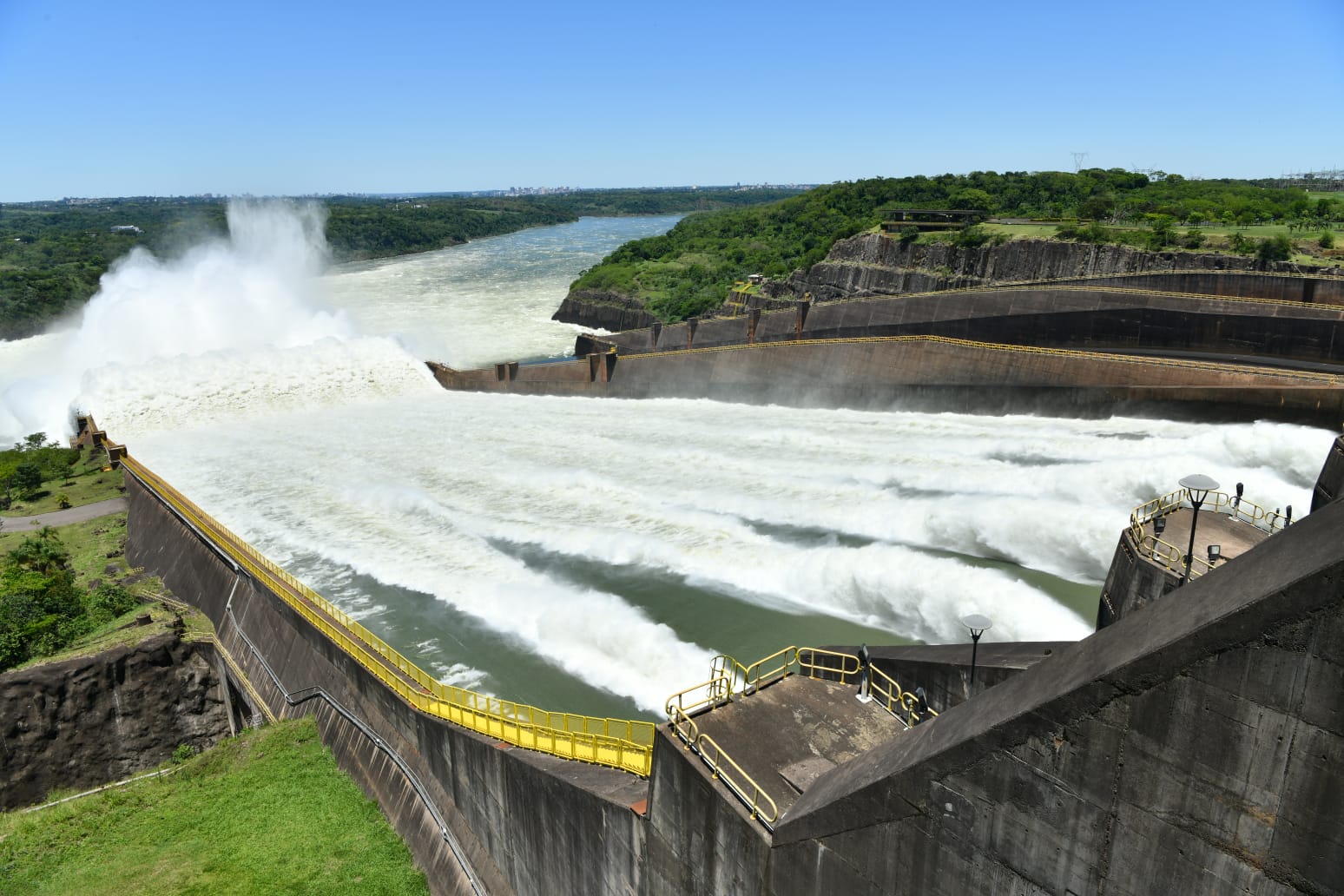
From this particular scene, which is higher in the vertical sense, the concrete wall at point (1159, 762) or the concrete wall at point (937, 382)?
the concrete wall at point (1159, 762)

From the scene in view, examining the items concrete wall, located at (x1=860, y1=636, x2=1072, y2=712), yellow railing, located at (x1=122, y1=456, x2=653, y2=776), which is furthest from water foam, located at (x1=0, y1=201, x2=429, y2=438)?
concrete wall, located at (x1=860, y1=636, x2=1072, y2=712)

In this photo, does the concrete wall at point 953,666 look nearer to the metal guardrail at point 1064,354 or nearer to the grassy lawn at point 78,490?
the metal guardrail at point 1064,354

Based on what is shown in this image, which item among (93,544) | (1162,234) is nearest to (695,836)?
(93,544)

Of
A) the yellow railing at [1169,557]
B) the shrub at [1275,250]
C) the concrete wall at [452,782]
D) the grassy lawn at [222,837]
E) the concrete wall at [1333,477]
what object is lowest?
the grassy lawn at [222,837]

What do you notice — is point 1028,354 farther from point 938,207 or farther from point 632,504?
point 938,207

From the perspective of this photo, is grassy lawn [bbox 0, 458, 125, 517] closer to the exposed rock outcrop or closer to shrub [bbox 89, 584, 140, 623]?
shrub [bbox 89, 584, 140, 623]

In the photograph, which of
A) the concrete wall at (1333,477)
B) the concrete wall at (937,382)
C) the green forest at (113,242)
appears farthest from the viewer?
the green forest at (113,242)

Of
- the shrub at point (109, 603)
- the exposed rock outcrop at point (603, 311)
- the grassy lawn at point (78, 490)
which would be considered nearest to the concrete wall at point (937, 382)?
the grassy lawn at point (78, 490)

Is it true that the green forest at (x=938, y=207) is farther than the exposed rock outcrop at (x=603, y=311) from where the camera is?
No
